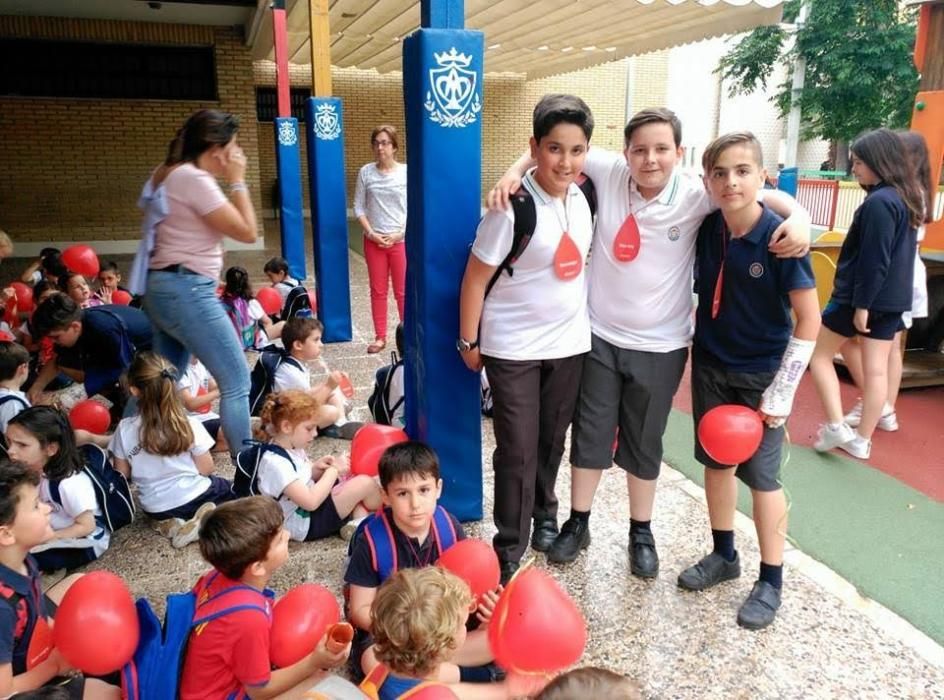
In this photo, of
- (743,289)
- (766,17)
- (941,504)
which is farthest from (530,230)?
(766,17)

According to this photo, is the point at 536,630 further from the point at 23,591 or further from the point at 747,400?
the point at 23,591

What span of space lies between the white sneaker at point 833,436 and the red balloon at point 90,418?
13.0ft

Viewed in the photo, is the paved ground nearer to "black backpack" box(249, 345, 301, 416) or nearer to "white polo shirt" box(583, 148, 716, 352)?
"white polo shirt" box(583, 148, 716, 352)

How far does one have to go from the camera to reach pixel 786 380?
2.26 metres

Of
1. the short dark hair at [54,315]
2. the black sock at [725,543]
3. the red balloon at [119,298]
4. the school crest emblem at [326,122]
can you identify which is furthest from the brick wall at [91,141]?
the black sock at [725,543]

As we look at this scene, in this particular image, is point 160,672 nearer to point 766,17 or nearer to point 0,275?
point 766,17

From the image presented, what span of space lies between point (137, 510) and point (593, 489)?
A: 2102 mm

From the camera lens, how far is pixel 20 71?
11.4 m

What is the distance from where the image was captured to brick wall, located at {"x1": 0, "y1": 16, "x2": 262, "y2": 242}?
11.6 meters

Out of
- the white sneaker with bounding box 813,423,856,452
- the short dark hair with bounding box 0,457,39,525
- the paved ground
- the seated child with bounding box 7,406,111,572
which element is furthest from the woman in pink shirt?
the white sneaker with bounding box 813,423,856,452

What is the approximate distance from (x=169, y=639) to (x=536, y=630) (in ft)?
A: 3.08

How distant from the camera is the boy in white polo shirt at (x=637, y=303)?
2.38m

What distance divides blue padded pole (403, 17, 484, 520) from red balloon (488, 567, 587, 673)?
1189 mm

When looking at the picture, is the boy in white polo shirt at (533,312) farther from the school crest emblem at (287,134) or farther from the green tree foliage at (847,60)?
the green tree foliage at (847,60)
